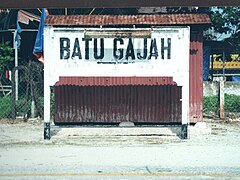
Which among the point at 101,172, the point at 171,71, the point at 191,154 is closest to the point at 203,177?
the point at 101,172

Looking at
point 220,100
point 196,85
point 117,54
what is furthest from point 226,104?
point 117,54

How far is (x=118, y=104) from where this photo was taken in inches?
592

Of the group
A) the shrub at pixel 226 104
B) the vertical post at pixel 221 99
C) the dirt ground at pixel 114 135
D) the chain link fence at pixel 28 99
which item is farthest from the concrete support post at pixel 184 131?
the shrub at pixel 226 104

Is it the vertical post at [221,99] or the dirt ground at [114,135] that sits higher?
the vertical post at [221,99]

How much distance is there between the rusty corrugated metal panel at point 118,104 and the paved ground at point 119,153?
3.03 feet

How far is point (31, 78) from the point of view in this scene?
15883 millimetres

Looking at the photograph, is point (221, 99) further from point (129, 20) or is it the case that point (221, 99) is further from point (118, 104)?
point (129, 20)

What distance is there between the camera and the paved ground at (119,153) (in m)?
7.12

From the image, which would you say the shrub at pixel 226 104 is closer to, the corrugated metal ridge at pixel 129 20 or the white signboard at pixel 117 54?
the corrugated metal ridge at pixel 129 20

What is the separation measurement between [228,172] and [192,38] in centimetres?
818

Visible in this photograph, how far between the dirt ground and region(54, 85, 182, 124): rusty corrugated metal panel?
0.87 meters

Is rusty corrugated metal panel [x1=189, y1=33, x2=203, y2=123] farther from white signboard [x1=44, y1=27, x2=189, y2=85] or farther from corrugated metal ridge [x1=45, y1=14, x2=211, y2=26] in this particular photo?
white signboard [x1=44, y1=27, x2=189, y2=85]

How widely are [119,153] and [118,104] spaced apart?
5.64m

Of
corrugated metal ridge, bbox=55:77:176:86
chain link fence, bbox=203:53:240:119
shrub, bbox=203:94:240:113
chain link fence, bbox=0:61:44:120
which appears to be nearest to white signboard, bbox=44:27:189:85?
corrugated metal ridge, bbox=55:77:176:86
